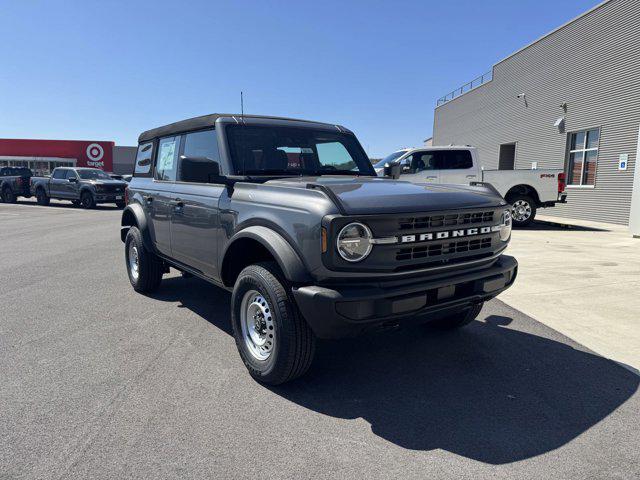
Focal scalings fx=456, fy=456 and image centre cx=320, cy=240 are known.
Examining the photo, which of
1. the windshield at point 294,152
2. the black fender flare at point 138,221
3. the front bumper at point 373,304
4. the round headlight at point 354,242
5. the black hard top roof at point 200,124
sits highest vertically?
the black hard top roof at point 200,124

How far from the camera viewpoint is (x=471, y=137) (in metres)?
28.0

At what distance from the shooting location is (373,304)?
272 centimetres

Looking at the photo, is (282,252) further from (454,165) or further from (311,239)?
(454,165)

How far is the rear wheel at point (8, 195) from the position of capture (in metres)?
24.8

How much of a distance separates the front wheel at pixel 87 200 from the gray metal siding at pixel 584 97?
65.5 ft

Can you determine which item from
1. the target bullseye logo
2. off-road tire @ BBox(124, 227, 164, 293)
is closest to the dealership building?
the target bullseye logo

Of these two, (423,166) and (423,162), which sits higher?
(423,162)

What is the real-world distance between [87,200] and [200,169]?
20101mm

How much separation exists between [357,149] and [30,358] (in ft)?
11.9

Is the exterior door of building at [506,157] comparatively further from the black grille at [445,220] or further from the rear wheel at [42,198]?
the rear wheel at [42,198]

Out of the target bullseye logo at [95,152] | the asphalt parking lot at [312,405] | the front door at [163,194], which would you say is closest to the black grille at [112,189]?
the front door at [163,194]

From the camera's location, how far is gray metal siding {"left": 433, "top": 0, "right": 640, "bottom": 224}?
14.5 m

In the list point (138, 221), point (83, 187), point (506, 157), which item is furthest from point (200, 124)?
point (506, 157)

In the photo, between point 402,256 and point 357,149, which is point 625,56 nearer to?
point 357,149
